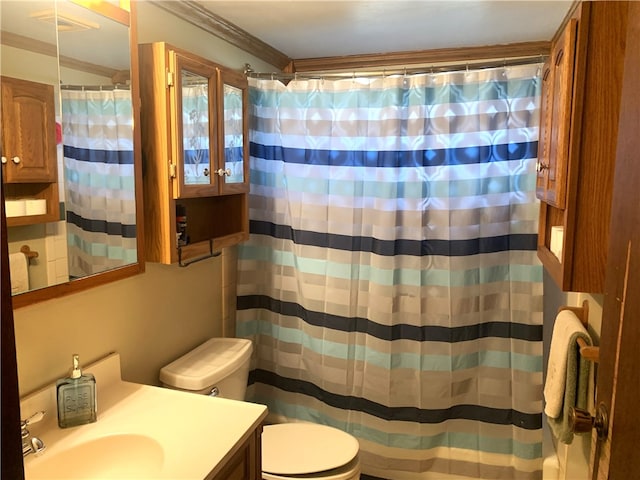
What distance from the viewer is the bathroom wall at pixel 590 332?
62.6 inches

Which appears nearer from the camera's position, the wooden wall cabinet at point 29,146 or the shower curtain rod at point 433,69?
the wooden wall cabinet at point 29,146

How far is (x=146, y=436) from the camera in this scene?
1.35m

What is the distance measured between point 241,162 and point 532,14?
4.53 feet

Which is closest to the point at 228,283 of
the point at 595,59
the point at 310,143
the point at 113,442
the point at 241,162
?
the point at 241,162

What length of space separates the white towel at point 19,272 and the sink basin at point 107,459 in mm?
428

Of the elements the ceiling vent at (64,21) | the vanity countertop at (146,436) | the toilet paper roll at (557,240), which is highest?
the ceiling vent at (64,21)

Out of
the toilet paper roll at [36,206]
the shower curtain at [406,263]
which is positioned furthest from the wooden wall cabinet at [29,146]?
the shower curtain at [406,263]

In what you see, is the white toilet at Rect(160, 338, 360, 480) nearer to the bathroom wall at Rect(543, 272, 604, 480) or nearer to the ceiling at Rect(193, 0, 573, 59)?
the bathroom wall at Rect(543, 272, 604, 480)

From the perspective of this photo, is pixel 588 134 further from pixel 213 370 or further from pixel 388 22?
pixel 213 370

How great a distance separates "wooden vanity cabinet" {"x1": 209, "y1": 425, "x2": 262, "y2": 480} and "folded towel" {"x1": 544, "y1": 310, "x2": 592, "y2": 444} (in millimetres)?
936

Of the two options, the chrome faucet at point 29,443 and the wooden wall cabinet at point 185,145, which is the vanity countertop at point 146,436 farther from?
the wooden wall cabinet at point 185,145

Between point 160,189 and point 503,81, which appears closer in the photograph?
point 160,189

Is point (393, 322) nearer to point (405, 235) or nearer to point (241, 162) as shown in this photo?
point (405, 235)

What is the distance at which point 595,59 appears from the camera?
48.6 inches
